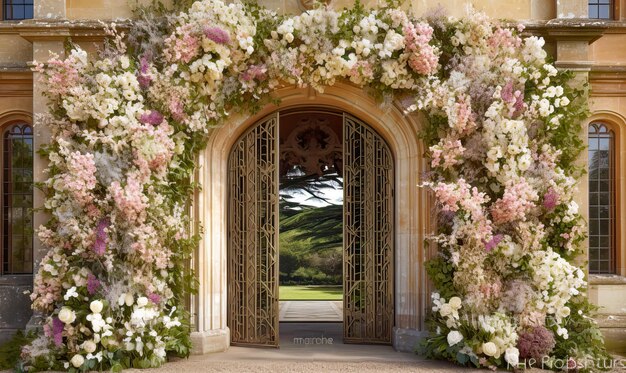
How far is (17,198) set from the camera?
930cm

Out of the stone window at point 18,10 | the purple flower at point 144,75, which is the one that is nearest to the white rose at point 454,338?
the purple flower at point 144,75

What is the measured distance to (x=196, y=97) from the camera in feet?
24.9

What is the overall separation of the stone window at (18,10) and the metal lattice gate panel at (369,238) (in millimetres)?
4917

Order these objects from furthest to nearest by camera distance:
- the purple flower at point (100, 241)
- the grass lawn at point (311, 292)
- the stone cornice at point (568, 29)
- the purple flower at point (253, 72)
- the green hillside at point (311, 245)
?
1. the green hillside at point (311, 245)
2. the grass lawn at point (311, 292)
3. the stone cornice at point (568, 29)
4. the purple flower at point (253, 72)
5. the purple flower at point (100, 241)

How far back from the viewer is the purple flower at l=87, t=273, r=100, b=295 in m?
6.92

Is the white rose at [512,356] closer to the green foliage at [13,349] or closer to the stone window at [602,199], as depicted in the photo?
the stone window at [602,199]

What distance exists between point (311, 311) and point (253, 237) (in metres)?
4.61

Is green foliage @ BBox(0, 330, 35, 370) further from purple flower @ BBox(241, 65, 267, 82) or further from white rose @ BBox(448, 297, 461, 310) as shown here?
white rose @ BBox(448, 297, 461, 310)

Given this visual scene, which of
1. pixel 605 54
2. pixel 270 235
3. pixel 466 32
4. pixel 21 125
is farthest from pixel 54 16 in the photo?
pixel 605 54

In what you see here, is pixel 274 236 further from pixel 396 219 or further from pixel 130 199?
pixel 130 199

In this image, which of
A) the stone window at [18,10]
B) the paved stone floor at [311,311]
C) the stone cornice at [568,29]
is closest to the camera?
the stone cornice at [568,29]

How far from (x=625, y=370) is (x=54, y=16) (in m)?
7.71

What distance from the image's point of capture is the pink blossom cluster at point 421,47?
24.3 feet

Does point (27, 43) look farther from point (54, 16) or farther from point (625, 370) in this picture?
point (625, 370)
